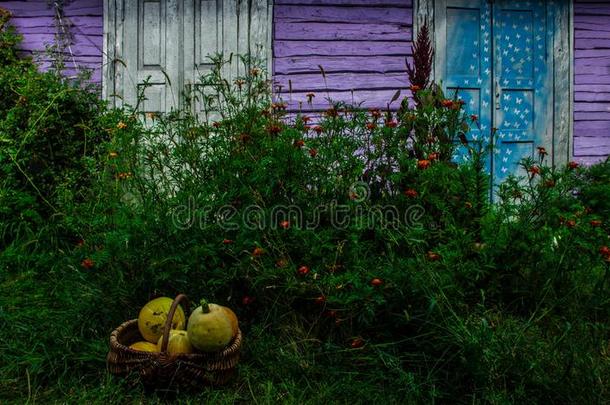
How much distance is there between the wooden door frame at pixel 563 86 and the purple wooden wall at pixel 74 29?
4.56 meters

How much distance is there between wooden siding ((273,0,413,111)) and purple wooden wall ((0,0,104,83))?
168 centimetres

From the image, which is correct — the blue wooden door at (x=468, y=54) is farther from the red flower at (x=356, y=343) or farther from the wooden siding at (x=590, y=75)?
the red flower at (x=356, y=343)

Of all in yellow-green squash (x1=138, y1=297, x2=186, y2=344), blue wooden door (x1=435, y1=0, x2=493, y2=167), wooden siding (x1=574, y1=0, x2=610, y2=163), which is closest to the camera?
yellow-green squash (x1=138, y1=297, x2=186, y2=344)

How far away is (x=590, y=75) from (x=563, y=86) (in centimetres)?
34

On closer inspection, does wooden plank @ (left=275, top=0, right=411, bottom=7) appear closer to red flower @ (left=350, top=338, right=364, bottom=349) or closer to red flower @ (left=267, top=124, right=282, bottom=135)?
red flower @ (left=267, top=124, right=282, bottom=135)

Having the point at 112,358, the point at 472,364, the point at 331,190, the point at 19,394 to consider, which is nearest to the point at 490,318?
the point at 472,364

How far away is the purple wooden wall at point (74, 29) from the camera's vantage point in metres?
6.14

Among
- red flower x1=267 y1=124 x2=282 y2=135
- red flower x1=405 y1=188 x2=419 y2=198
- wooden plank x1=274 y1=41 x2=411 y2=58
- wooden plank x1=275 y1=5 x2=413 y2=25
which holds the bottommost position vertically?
red flower x1=405 y1=188 x2=419 y2=198

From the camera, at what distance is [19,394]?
302 centimetres

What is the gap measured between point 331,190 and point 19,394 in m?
1.81

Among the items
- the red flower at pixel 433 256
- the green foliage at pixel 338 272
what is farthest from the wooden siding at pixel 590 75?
the red flower at pixel 433 256

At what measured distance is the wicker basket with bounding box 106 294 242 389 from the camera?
9.18ft

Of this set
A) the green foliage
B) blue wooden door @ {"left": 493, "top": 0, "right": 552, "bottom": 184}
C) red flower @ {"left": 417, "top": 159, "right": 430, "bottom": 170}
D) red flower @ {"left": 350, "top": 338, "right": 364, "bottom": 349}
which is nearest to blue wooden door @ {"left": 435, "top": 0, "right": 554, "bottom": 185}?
blue wooden door @ {"left": 493, "top": 0, "right": 552, "bottom": 184}

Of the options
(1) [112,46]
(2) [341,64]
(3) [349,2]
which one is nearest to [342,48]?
(2) [341,64]
